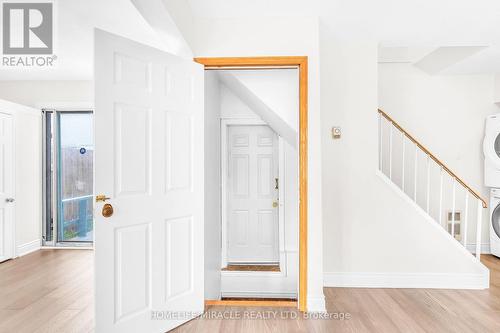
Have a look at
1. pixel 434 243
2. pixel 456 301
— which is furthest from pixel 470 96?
pixel 456 301

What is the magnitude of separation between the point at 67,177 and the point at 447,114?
225 inches

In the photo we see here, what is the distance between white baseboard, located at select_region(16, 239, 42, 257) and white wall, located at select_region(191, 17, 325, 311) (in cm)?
380

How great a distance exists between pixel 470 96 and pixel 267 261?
378cm

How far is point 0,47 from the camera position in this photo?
3227mm

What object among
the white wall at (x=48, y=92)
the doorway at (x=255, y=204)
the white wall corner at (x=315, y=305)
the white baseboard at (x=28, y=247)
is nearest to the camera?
the white wall corner at (x=315, y=305)

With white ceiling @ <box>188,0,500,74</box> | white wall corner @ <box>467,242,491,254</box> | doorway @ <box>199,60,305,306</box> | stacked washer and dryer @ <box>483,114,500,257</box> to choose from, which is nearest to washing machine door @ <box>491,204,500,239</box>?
stacked washer and dryer @ <box>483,114,500,257</box>

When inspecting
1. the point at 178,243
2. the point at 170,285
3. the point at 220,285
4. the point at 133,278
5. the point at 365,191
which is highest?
the point at 365,191

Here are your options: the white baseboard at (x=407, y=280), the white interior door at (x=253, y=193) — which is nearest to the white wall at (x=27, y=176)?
the white interior door at (x=253, y=193)

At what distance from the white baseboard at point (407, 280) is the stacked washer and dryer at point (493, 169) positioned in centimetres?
138

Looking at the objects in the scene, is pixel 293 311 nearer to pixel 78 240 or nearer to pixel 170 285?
pixel 170 285

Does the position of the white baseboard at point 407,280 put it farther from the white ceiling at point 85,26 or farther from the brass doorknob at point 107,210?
the white ceiling at point 85,26

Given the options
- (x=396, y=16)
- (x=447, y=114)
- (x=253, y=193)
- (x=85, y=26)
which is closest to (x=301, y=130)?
(x=396, y=16)

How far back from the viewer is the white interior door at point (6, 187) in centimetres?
387

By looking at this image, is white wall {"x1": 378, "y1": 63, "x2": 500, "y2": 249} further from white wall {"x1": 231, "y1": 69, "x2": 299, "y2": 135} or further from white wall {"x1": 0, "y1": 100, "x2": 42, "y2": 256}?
white wall {"x1": 0, "y1": 100, "x2": 42, "y2": 256}
